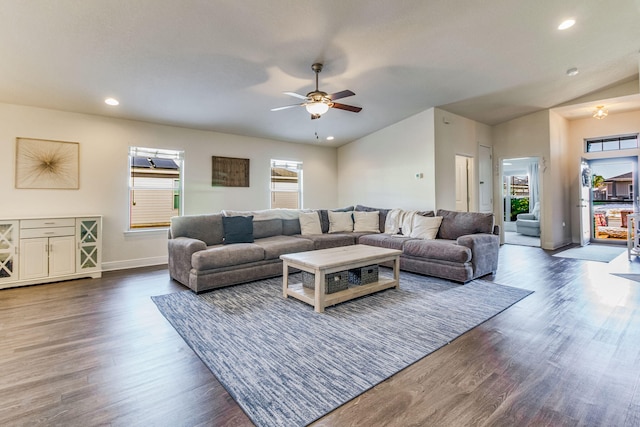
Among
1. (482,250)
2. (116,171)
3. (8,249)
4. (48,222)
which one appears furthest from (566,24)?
(8,249)

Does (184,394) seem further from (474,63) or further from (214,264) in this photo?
(474,63)

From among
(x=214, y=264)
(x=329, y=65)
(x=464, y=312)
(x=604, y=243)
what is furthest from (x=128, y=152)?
(x=604, y=243)

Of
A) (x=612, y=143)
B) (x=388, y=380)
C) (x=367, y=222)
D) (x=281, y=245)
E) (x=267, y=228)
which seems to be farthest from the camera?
(x=612, y=143)

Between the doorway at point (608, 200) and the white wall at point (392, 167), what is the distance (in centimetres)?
412

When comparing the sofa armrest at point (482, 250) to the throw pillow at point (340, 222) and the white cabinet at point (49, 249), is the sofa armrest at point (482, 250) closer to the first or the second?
the throw pillow at point (340, 222)

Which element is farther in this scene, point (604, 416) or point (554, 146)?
point (554, 146)

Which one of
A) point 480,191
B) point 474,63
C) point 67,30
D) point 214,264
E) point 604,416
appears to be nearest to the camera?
point 604,416

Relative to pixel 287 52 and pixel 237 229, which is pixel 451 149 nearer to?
pixel 287 52

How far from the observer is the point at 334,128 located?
20.2 ft

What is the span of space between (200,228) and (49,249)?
1.90 m

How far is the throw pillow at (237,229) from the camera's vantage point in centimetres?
439

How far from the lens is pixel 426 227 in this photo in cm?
472

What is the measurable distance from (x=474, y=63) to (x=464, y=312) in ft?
10.5

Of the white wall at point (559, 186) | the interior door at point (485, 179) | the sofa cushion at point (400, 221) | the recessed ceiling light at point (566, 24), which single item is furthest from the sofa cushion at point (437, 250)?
the white wall at point (559, 186)
